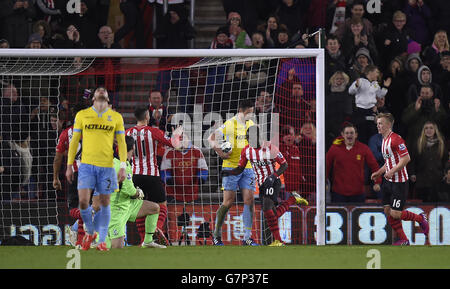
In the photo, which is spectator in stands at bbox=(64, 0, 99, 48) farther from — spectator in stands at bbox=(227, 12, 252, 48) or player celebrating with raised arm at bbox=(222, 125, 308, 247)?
player celebrating with raised arm at bbox=(222, 125, 308, 247)

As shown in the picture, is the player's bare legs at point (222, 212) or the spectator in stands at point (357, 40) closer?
the player's bare legs at point (222, 212)

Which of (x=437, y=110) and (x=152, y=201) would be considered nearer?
(x=152, y=201)

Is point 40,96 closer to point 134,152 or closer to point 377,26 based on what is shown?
point 134,152

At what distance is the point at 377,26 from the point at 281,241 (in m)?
5.28

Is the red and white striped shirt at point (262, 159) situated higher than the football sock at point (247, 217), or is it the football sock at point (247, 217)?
the red and white striped shirt at point (262, 159)

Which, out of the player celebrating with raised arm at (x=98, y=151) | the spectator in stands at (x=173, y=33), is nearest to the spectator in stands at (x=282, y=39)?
the spectator in stands at (x=173, y=33)

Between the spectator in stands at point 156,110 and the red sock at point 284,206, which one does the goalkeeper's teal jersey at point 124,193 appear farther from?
the red sock at point 284,206

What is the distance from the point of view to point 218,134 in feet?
42.8

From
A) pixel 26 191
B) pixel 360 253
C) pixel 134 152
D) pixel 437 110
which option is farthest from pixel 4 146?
pixel 437 110

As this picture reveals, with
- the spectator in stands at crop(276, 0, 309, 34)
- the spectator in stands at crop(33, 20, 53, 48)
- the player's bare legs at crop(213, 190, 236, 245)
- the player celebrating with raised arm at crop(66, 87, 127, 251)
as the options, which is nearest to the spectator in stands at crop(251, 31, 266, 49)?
the spectator in stands at crop(276, 0, 309, 34)

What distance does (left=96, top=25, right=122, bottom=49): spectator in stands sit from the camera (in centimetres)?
1572

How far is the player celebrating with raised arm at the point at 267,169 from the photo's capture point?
12.9 m

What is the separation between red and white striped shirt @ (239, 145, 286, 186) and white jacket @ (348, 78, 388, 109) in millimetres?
2559

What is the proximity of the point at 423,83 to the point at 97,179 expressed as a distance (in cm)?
681
